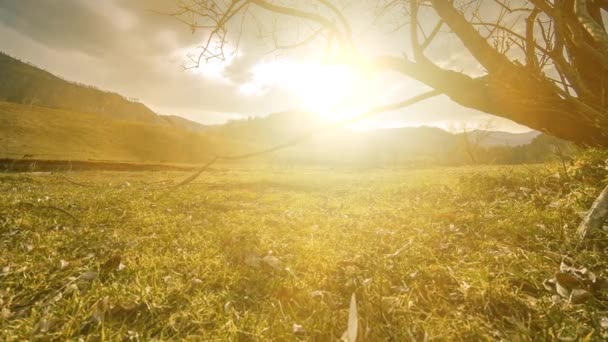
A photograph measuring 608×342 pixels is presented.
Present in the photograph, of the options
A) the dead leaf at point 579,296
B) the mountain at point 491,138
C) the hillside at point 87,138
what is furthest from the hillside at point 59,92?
the dead leaf at point 579,296

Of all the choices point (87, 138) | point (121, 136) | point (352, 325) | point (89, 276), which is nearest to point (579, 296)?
point (352, 325)

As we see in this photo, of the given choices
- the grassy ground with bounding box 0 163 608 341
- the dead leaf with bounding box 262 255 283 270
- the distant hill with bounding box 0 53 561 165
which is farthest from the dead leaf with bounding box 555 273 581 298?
the distant hill with bounding box 0 53 561 165

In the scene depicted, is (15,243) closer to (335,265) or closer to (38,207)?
(38,207)

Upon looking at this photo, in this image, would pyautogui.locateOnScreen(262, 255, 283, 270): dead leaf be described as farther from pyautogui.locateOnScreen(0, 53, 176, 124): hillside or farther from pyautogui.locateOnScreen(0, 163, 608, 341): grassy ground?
pyautogui.locateOnScreen(0, 53, 176, 124): hillside

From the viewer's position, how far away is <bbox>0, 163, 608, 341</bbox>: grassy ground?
1.79 m

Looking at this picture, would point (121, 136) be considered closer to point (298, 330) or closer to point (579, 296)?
point (298, 330)

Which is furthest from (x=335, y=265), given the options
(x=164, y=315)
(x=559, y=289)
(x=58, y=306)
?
(x=58, y=306)

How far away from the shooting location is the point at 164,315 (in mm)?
1956

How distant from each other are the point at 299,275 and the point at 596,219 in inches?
114

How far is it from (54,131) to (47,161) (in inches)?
591

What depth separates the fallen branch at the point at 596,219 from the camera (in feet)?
8.44

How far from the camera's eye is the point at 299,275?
104 inches

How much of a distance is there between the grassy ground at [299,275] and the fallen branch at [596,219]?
115 millimetres

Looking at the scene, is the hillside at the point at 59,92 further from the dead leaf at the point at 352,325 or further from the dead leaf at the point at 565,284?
the dead leaf at the point at 565,284
